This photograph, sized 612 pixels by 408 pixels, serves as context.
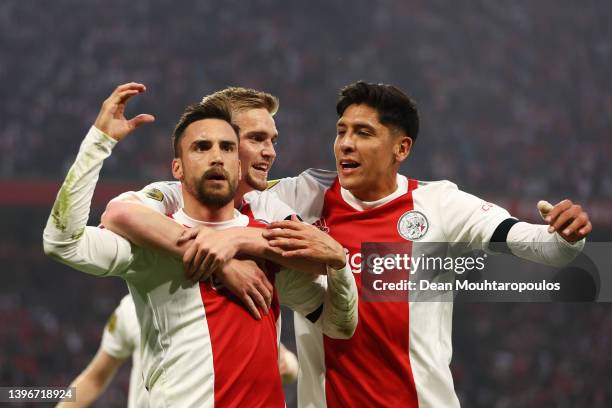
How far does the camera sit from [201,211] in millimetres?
2963

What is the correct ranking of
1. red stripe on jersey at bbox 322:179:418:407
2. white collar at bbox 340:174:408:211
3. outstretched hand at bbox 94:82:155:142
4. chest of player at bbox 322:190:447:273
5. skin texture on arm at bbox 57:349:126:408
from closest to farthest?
outstretched hand at bbox 94:82:155:142, red stripe on jersey at bbox 322:179:418:407, chest of player at bbox 322:190:447:273, white collar at bbox 340:174:408:211, skin texture on arm at bbox 57:349:126:408

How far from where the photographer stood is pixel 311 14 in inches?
621

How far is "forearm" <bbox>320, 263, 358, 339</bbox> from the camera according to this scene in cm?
294

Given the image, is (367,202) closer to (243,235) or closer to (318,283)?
(318,283)

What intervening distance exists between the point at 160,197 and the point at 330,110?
38.1 ft

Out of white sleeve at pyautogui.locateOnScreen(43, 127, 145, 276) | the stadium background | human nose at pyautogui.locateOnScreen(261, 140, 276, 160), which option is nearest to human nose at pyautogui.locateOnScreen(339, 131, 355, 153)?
human nose at pyautogui.locateOnScreen(261, 140, 276, 160)

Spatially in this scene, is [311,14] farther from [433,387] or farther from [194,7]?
[433,387]

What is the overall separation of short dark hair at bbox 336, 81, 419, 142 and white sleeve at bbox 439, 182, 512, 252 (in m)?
0.40

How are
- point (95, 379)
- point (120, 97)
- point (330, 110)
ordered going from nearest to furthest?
point (120, 97) < point (95, 379) < point (330, 110)

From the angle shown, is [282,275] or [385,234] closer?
[282,275]

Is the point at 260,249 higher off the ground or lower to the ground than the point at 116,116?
lower

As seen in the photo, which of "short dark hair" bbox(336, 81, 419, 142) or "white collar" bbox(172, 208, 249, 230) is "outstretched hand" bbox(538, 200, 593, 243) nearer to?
"short dark hair" bbox(336, 81, 419, 142)

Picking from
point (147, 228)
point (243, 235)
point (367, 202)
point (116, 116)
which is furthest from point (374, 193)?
point (116, 116)

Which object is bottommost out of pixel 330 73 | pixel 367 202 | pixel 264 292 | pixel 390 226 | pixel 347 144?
pixel 264 292
